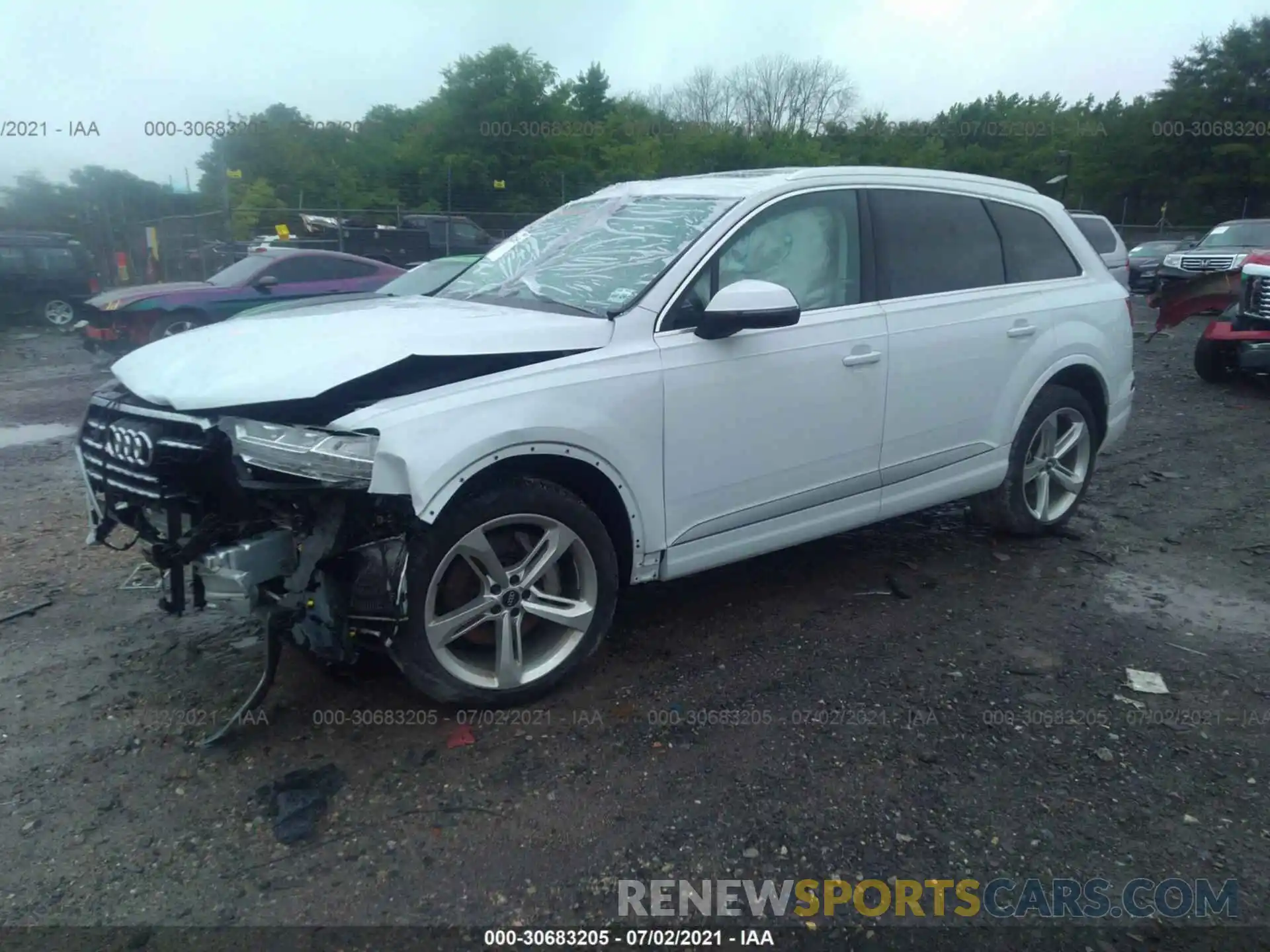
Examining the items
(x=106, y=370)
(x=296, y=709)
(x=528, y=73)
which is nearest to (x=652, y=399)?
(x=296, y=709)

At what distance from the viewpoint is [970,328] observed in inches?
184

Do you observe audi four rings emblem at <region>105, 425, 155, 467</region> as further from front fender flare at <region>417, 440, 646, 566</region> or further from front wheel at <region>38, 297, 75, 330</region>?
front wheel at <region>38, 297, 75, 330</region>

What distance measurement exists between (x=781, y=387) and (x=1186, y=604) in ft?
7.67

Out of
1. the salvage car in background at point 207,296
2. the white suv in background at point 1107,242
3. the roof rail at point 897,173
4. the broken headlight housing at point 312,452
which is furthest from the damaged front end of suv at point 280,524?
the white suv in background at point 1107,242

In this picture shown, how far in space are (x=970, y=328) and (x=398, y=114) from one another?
37.1 m

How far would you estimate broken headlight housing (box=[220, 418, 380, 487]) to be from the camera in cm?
303

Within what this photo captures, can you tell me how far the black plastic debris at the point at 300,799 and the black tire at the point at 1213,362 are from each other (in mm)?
10524

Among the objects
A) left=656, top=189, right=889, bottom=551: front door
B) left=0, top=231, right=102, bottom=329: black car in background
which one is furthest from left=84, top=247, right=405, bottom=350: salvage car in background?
left=656, top=189, right=889, bottom=551: front door

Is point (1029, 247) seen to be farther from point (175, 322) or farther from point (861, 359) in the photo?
point (175, 322)

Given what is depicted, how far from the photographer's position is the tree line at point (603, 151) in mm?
26109

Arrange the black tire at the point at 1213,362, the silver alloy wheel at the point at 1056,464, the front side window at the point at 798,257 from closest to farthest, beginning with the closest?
the front side window at the point at 798,257
the silver alloy wheel at the point at 1056,464
the black tire at the point at 1213,362

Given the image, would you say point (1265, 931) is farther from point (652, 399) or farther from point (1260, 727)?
point (652, 399)

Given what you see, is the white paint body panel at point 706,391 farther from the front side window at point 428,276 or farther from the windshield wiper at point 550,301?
the front side window at point 428,276

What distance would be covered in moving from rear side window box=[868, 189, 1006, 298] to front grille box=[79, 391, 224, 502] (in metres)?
2.92
